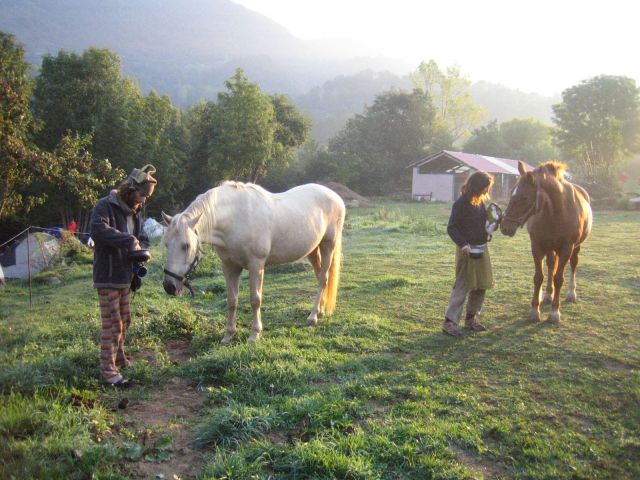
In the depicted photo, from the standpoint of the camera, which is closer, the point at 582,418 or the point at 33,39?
the point at 582,418

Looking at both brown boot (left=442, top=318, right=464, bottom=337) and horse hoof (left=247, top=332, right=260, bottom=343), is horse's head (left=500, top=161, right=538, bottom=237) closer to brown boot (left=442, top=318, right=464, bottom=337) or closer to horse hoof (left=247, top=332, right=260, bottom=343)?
brown boot (left=442, top=318, right=464, bottom=337)

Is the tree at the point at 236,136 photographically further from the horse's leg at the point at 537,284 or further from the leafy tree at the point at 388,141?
the horse's leg at the point at 537,284

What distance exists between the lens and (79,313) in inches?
259

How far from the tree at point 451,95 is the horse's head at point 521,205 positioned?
55715 mm

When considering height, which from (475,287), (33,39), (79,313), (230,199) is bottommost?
(79,313)

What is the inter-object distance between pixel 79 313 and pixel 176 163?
79.8ft

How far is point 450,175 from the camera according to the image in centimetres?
3709

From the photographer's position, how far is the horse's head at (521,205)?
5.45m

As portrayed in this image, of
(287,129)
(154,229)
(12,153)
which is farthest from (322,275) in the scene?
(287,129)

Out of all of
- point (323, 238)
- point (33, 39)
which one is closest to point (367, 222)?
point (323, 238)

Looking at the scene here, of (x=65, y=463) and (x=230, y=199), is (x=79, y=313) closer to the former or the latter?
(x=230, y=199)

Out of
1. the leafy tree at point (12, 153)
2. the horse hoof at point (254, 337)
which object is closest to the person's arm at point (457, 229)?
the horse hoof at point (254, 337)

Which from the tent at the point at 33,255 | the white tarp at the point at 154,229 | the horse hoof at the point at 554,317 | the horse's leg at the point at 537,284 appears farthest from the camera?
the white tarp at the point at 154,229

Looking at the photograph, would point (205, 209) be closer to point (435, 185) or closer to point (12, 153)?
point (12, 153)
